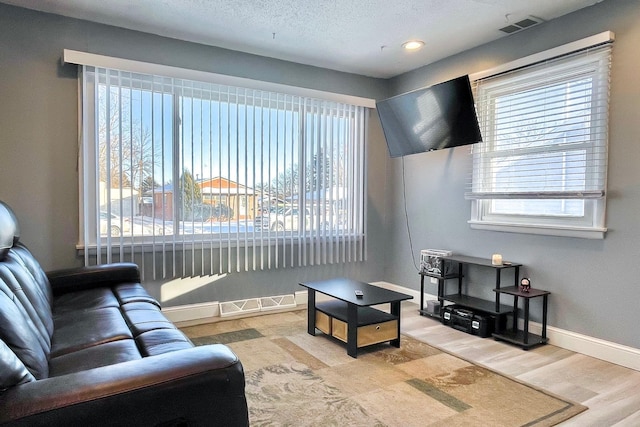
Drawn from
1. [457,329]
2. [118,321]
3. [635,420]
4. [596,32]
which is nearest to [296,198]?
[457,329]

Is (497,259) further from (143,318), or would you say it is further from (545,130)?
(143,318)

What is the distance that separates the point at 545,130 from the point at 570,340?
1618 mm

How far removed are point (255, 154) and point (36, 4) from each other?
6.43 ft

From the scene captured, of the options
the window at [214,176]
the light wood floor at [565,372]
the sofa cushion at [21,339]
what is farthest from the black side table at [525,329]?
the sofa cushion at [21,339]

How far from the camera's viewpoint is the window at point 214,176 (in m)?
3.32

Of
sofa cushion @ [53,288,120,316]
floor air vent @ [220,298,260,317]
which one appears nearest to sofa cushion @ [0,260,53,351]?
sofa cushion @ [53,288,120,316]

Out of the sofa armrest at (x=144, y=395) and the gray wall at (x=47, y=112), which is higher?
the gray wall at (x=47, y=112)

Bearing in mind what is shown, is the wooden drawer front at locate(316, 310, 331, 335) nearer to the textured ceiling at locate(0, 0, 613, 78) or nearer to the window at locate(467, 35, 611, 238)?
the window at locate(467, 35, 611, 238)

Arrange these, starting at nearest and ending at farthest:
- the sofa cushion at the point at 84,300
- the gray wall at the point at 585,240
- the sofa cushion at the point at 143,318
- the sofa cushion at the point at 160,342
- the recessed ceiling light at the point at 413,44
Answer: the sofa cushion at the point at 160,342 → the sofa cushion at the point at 143,318 → the sofa cushion at the point at 84,300 → the gray wall at the point at 585,240 → the recessed ceiling light at the point at 413,44

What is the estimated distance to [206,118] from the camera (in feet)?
12.1

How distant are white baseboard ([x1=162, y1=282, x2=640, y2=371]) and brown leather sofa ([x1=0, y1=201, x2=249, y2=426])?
1.53 meters

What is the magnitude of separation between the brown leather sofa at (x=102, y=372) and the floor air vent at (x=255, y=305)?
67.2 inches

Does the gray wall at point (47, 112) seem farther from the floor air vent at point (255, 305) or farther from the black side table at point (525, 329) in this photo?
the black side table at point (525, 329)

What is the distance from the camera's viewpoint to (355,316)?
114 inches
